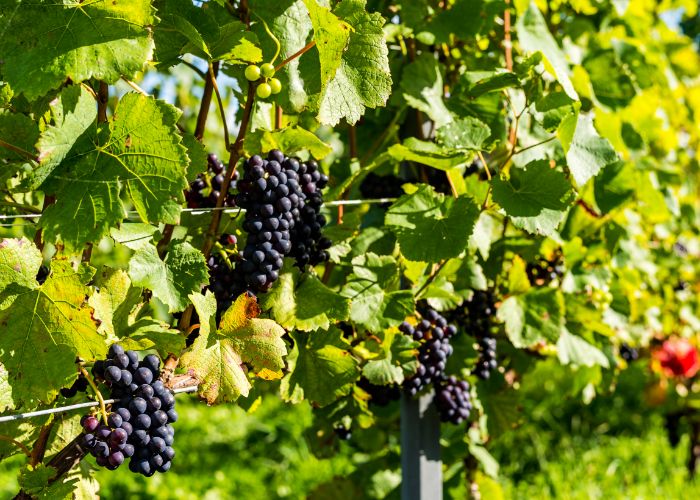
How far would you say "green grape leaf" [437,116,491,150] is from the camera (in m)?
1.56

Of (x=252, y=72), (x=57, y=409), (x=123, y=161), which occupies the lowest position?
(x=57, y=409)

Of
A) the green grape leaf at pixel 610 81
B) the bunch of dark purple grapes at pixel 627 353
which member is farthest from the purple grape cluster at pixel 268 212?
the bunch of dark purple grapes at pixel 627 353

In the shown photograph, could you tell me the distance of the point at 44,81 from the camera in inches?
40.6

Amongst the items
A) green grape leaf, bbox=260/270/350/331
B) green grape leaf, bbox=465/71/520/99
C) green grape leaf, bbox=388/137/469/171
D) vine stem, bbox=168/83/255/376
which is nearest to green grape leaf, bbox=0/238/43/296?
vine stem, bbox=168/83/255/376

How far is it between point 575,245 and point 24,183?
132 cm

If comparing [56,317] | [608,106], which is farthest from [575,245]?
[56,317]

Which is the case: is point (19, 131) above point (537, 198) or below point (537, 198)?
above

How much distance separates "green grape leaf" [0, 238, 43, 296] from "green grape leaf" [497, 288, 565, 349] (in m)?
1.07

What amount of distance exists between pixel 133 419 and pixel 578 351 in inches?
48.5

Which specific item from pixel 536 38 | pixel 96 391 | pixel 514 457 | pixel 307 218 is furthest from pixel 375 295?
pixel 514 457

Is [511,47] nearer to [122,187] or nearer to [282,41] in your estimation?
[282,41]

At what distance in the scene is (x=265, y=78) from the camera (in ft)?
4.16

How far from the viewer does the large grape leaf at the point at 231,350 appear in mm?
1199

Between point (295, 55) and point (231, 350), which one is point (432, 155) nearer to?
point (295, 55)
